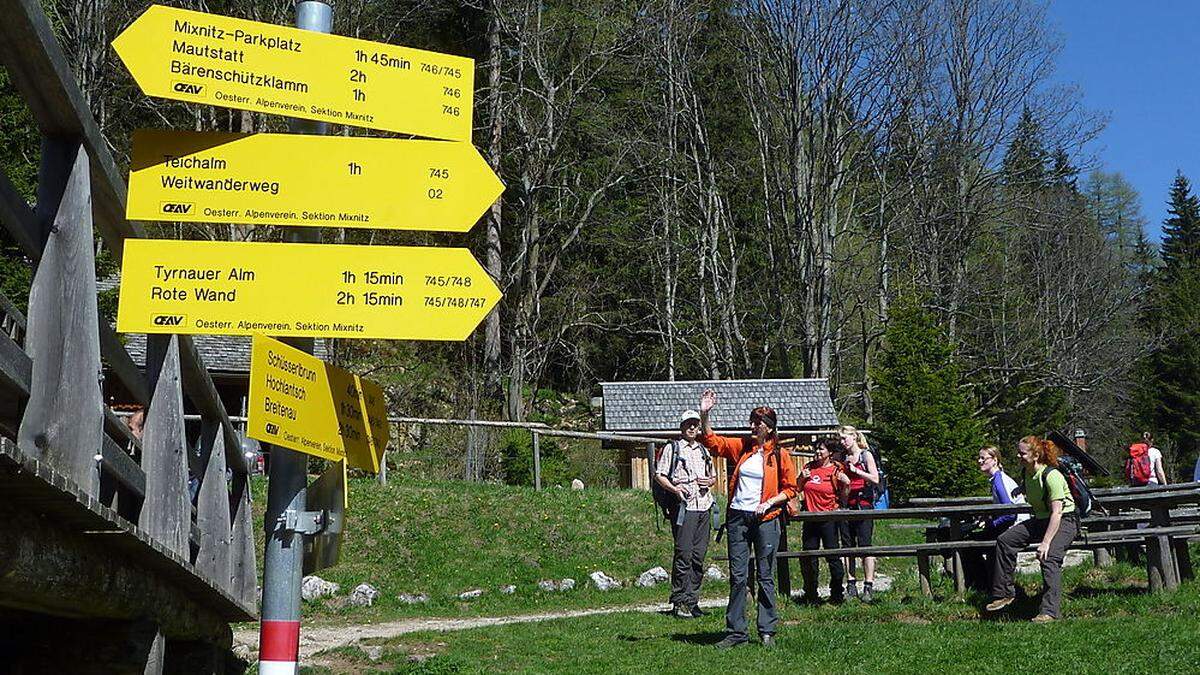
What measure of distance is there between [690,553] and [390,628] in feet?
11.8

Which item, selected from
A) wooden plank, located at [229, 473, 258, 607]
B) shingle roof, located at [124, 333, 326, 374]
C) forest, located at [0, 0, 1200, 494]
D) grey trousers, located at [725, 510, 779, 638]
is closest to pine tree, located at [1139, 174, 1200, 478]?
forest, located at [0, 0, 1200, 494]

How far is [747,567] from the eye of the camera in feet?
32.1

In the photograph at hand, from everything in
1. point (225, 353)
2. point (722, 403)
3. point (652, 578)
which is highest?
point (225, 353)

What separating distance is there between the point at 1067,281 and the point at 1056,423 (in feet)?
28.0

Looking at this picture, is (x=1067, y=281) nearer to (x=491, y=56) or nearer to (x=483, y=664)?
(x=491, y=56)

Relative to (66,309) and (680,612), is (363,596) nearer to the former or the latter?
(680,612)

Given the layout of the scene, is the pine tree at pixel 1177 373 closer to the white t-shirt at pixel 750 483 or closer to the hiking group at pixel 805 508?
the hiking group at pixel 805 508

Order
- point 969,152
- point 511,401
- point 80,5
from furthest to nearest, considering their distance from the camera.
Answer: point 969,152 < point 511,401 < point 80,5

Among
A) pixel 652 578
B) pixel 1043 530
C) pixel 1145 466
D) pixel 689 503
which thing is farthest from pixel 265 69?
pixel 1145 466

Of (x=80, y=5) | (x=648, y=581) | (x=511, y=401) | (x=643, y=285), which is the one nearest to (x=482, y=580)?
(x=648, y=581)

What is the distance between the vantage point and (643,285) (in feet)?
135

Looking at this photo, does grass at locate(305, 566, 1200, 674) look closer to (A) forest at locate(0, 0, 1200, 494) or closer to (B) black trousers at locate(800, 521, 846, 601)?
(B) black trousers at locate(800, 521, 846, 601)

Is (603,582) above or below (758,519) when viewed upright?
below

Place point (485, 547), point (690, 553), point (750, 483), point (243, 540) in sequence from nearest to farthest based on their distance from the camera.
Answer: point (243, 540), point (750, 483), point (690, 553), point (485, 547)
